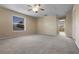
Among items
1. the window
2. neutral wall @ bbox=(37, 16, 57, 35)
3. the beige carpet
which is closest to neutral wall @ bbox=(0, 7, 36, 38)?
the window

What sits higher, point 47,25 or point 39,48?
point 47,25

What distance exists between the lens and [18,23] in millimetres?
7480

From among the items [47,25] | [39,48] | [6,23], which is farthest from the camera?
[47,25]

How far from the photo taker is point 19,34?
741cm

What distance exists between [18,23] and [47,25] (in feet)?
9.87

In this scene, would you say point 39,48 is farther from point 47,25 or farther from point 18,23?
point 47,25

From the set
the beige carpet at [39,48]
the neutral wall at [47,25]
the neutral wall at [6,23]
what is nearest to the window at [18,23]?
the neutral wall at [6,23]

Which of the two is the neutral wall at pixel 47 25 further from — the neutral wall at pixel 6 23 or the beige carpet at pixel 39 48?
the beige carpet at pixel 39 48

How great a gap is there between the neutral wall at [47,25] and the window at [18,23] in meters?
2.33

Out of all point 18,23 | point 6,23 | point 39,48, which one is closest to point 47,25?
point 18,23

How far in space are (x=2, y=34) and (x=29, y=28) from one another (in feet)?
11.3

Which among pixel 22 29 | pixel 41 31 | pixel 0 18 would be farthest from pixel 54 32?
pixel 0 18

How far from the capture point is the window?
694 centimetres
